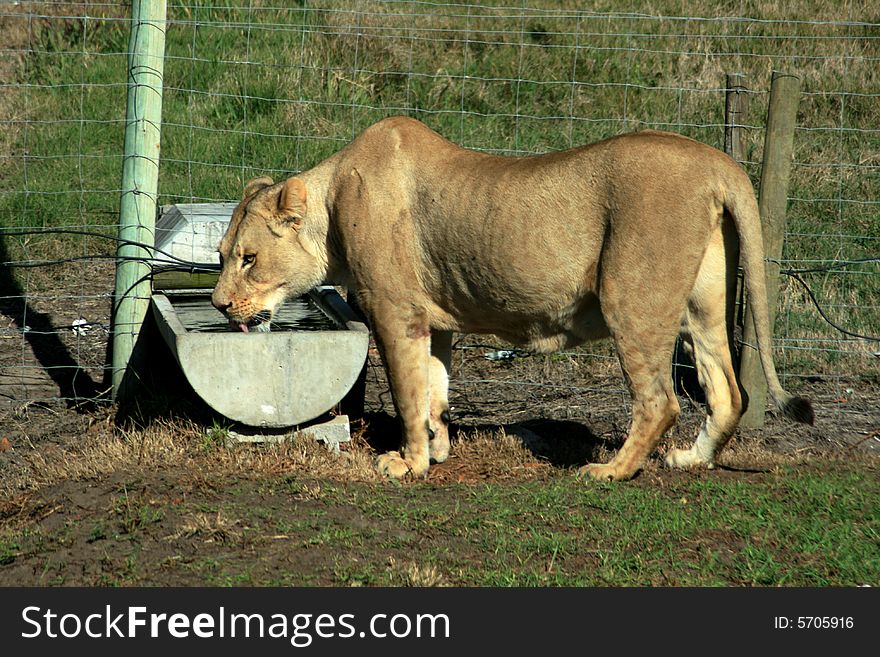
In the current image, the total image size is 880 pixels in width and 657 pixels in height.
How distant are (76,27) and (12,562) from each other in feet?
30.2

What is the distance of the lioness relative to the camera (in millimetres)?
5254

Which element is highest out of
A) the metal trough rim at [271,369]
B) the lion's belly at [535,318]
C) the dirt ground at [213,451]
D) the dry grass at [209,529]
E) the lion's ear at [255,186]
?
the lion's ear at [255,186]

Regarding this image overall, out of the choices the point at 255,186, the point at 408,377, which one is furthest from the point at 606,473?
the point at 255,186

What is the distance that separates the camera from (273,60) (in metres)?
11.3

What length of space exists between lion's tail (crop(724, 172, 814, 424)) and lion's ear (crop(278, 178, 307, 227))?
218 centimetres

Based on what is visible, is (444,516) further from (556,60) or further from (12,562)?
(556,60)

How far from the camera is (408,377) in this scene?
5.83 meters

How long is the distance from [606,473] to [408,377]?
3.71ft

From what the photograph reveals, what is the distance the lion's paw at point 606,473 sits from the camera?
559 centimetres

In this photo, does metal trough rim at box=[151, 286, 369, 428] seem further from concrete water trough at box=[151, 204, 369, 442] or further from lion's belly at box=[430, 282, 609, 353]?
lion's belly at box=[430, 282, 609, 353]

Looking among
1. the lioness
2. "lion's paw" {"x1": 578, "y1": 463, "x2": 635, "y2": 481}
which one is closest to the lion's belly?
the lioness

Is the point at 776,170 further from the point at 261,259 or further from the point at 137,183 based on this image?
the point at 137,183

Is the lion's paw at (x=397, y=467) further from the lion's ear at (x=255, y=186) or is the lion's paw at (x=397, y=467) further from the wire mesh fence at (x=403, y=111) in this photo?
the wire mesh fence at (x=403, y=111)

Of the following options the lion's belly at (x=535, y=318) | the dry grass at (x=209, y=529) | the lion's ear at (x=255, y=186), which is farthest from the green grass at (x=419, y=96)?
the dry grass at (x=209, y=529)
